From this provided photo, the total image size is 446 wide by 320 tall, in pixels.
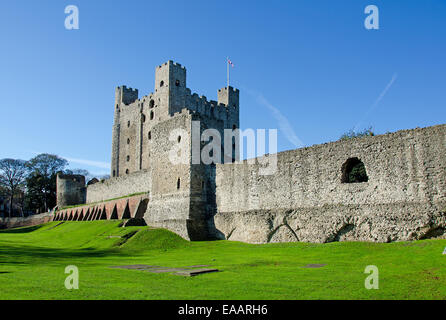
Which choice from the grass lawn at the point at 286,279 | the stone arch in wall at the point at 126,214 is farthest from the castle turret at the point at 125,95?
the grass lawn at the point at 286,279

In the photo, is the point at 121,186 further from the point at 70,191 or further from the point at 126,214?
the point at 70,191

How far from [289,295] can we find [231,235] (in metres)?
16.6

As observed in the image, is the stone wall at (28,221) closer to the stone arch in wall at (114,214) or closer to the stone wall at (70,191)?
the stone wall at (70,191)

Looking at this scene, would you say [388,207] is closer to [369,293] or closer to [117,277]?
[369,293]

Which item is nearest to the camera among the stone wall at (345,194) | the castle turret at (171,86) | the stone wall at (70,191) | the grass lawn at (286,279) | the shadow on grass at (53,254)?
the grass lawn at (286,279)

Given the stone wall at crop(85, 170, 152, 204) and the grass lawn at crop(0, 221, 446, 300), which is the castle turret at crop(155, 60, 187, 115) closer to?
the stone wall at crop(85, 170, 152, 204)

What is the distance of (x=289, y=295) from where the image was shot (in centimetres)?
808

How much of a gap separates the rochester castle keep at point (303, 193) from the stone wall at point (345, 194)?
0.14 feet

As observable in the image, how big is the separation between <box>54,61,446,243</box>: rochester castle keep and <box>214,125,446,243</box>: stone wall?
4cm

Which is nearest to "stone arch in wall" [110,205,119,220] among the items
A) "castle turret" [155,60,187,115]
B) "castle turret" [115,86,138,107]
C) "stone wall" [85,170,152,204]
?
"stone wall" [85,170,152,204]

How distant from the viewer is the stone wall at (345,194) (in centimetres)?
1652

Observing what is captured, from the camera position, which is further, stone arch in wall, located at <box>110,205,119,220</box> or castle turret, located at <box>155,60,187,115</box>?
castle turret, located at <box>155,60,187,115</box>

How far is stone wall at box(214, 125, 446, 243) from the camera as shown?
54.2ft
